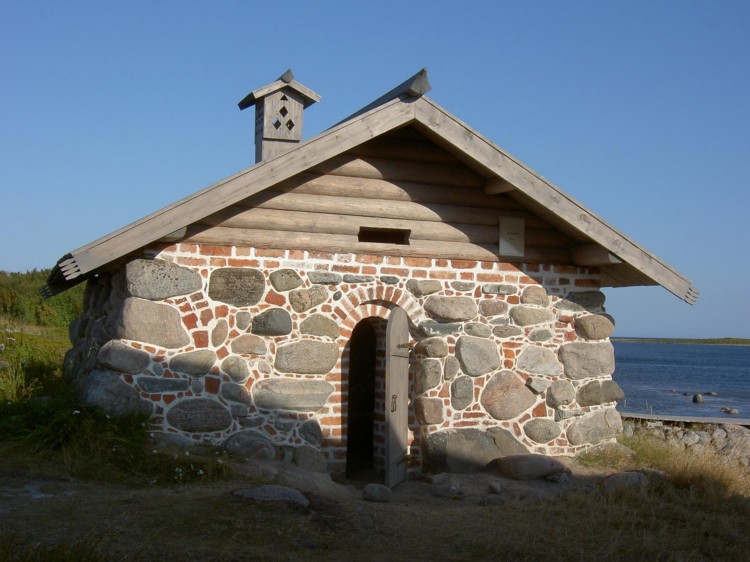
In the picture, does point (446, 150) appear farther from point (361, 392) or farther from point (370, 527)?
point (370, 527)

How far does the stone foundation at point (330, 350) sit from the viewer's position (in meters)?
9.37

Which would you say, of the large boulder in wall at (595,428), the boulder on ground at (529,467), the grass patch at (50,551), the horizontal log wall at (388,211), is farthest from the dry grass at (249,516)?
the horizontal log wall at (388,211)

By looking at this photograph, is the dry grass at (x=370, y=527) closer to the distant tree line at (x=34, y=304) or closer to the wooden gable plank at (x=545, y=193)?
the wooden gable plank at (x=545, y=193)

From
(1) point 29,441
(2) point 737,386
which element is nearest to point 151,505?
(1) point 29,441

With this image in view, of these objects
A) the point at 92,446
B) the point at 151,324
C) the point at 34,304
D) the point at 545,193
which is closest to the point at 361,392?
the point at 545,193

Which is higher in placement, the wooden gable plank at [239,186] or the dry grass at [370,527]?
the wooden gable plank at [239,186]

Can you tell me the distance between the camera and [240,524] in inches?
257

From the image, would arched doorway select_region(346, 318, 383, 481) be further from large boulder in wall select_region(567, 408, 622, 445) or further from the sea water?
the sea water

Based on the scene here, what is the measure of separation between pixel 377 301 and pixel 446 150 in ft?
7.06

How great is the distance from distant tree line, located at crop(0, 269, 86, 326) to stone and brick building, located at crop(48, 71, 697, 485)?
7.79 metres

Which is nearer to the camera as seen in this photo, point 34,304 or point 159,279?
point 159,279

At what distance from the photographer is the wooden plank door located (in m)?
9.97

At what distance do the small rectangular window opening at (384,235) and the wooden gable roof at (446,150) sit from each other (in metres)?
1.06

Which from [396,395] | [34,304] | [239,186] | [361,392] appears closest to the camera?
[239,186]
